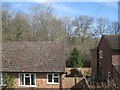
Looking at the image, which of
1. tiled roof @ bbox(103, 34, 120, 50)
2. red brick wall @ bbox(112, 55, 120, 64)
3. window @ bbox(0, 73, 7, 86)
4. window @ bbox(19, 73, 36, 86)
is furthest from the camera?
tiled roof @ bbox(103, 34, 120, 50)

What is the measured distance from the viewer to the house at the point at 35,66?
24.4 meters

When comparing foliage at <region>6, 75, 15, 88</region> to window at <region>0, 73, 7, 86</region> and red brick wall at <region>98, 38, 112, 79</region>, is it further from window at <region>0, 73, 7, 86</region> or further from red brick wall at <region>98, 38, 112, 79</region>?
red brick wall at <region>98, 38, 112, 79</region>

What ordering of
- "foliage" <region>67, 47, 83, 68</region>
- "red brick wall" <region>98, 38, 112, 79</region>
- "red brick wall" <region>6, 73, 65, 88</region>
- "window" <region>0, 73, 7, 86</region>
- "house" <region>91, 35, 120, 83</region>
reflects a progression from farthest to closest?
"foliage" <region>67, 47, 83, 68</region>, "red brick wall" <region>98, 38, 112, 79</region>, "house" <region>91, 35, 120, 83</region>, "red brick wall" <region>6, 73, 65, 88</region>, "window" <region>0, 73, 7, 86</region>

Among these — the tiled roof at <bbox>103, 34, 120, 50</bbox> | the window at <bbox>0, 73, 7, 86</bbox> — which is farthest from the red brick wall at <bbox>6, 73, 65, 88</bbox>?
the tiled roof at <bbox>103, 34, 120, 50</bbox>

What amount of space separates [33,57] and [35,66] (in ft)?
4.92

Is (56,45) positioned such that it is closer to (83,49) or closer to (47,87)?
(47,87)

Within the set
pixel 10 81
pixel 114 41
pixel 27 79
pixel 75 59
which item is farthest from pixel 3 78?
pixel 75 59

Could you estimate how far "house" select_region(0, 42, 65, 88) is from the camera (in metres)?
24.4

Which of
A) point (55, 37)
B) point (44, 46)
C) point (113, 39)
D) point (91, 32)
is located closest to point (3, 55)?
point (44, 46)

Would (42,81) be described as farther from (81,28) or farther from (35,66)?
(81,28)

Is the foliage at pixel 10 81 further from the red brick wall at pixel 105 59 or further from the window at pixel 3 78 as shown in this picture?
the red brick wall at pixel 105 59

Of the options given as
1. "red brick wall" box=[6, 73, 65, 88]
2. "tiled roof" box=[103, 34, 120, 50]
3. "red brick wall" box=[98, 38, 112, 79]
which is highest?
"tiled roof" box=[103, 34, 120, 50]

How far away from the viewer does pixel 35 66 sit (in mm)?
24891

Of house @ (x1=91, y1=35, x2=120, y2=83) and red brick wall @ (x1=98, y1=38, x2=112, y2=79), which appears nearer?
house @ (x1=91, y1=35, x2=120, y2=83)
